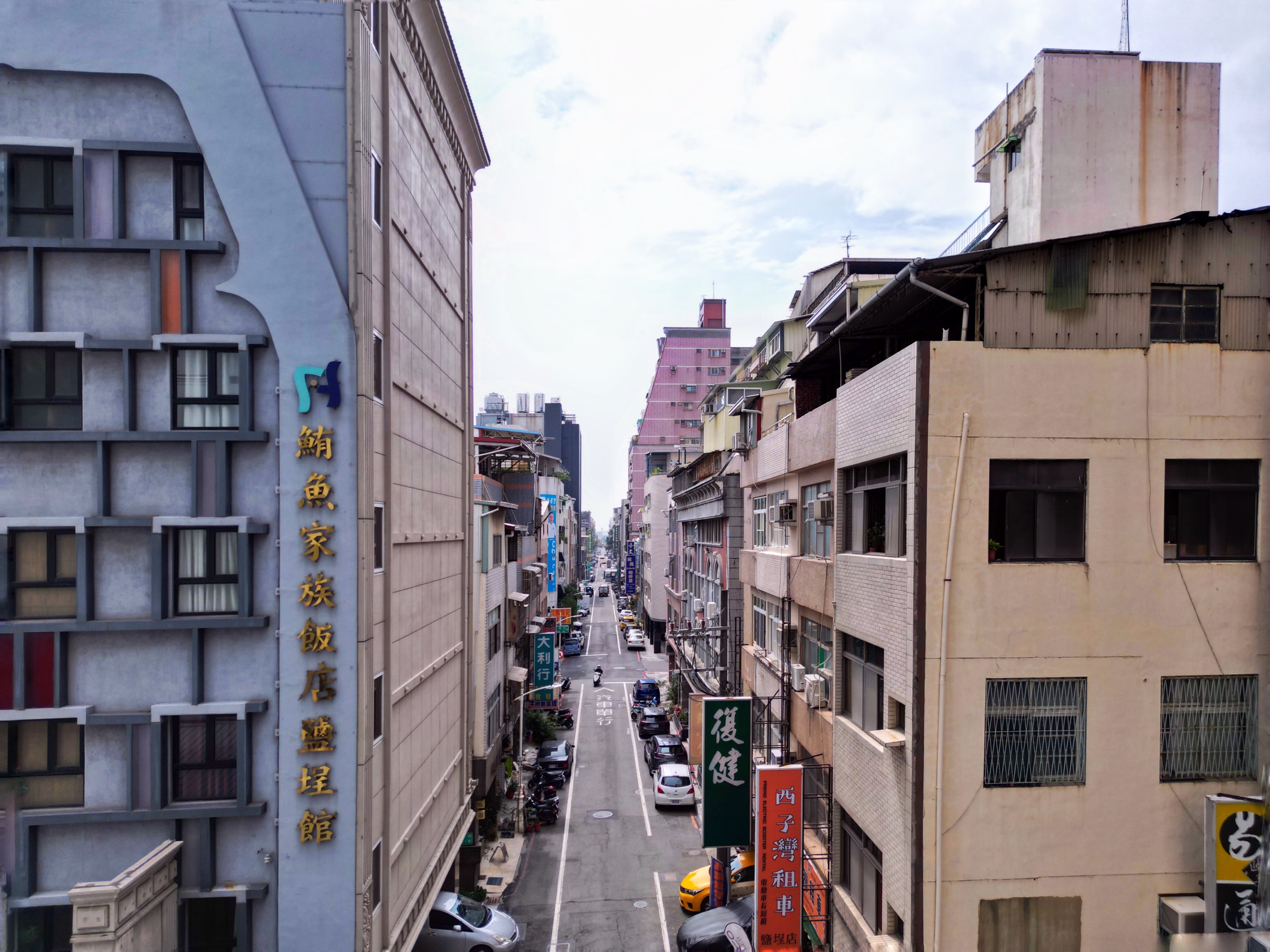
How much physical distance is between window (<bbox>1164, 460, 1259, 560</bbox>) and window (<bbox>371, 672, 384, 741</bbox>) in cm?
1253

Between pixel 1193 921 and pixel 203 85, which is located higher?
pixel 203 85

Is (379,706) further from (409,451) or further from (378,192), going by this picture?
(378,192)

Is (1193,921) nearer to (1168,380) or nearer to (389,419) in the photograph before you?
(1168,380)

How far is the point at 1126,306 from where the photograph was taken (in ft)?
34.3

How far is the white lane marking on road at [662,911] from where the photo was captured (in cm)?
1870

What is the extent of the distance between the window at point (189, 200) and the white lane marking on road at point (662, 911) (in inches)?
759

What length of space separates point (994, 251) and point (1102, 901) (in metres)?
9.43

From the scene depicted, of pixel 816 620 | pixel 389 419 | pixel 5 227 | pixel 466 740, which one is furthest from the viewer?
pixel 466 740

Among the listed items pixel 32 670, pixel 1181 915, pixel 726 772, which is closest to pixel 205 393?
pixel 32 670

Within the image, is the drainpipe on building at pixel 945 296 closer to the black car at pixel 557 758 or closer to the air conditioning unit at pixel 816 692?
the air conditioning unit at pixel 816 692

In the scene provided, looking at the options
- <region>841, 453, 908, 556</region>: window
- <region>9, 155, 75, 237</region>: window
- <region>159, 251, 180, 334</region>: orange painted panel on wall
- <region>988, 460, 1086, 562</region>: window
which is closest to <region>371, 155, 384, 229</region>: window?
<region>159, 251, 180, 334</region>: orange painted panel on wall

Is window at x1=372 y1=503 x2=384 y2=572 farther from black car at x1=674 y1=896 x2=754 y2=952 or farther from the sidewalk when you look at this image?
the sidewalk

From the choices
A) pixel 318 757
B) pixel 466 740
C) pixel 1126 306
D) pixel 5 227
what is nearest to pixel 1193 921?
pixel 1126 306

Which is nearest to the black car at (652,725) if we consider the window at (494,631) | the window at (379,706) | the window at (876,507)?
the window at (494,631)
